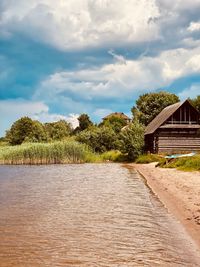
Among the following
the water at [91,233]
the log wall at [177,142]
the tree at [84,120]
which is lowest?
the water at [91,233]

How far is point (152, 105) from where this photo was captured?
64.9 metres

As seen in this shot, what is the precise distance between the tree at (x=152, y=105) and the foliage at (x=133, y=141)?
20064 mm

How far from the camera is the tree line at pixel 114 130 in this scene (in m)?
43.3

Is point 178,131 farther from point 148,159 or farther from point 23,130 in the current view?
point 23,130

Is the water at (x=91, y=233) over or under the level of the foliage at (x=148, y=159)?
under

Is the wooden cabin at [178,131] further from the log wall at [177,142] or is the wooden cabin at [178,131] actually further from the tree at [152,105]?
the tree at [152,105]

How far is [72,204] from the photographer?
12.8m

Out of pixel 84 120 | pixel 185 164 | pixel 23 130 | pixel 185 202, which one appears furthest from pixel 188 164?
pixel 84 120

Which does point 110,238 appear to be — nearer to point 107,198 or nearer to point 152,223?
point 152,223

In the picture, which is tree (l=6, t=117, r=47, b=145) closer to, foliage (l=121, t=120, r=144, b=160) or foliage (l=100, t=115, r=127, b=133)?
foliage (l=100, t=115, r=127, b=133)

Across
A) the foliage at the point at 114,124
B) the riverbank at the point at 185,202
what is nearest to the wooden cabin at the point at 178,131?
the foliage at the point at 114,124

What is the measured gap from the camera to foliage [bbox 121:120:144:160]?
139 ft

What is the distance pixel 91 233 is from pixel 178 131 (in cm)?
3668

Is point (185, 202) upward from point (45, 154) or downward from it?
downward
